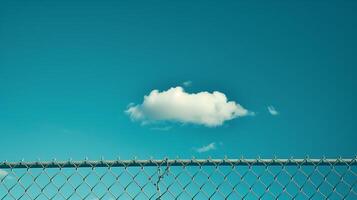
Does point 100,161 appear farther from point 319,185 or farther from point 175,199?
point 319,185

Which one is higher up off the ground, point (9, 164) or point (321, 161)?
point (321, 161)

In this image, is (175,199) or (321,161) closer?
(175,199)

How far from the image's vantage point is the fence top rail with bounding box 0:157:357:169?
4219mm

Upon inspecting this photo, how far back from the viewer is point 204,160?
4406 mm

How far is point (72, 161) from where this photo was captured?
13.9ft

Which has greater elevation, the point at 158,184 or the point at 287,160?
the point at 287,160

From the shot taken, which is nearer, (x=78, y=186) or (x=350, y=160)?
(x=78, y=186)

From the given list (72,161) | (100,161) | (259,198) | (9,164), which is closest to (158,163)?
(100,161)

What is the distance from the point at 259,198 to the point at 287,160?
19.3 inches

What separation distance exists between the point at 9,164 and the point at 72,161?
1.94 ft

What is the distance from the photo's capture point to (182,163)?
14.4 ft

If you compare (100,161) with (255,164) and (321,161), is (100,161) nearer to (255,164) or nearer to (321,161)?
(255,164)

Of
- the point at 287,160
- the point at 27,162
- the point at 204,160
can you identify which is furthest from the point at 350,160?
the point at 27,162

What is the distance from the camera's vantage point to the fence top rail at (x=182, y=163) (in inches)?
166
